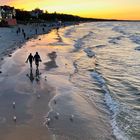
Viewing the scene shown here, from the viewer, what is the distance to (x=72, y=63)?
123 feet

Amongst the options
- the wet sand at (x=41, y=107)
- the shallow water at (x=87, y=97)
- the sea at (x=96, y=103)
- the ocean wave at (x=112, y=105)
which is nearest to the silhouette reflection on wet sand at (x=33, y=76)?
the wet sand at (x=41, y=107)

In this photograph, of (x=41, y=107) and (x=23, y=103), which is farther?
(x=23, y=103)

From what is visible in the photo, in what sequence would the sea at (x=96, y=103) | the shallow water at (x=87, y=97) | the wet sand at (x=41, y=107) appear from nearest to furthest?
the wet sand at (x=41, y=107) < the sea at (x=96, y=103) < the shallow water at (x=87, y=97)

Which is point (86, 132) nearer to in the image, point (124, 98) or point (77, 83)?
point (124, 98)

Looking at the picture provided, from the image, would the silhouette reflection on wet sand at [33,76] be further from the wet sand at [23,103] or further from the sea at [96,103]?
the sea at [96,103]

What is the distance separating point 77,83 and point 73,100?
5.00m

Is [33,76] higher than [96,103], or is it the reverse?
[96,103]

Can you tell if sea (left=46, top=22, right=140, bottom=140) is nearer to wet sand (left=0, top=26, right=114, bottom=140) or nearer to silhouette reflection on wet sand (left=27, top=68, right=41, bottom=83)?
wet sand (left=0, top=26, right=114, bottom=140)

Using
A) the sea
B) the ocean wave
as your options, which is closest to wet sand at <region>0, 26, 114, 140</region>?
the sea

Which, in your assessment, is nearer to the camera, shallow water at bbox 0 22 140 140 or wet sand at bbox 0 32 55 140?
wet sand at bbox 0 32 55 140

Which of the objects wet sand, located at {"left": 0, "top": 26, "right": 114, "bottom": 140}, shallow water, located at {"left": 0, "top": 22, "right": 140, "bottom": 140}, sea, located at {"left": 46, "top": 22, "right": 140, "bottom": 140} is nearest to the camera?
wet sand, located at {"left": 0, "top": 26, "right": 114, "bottom": 140}

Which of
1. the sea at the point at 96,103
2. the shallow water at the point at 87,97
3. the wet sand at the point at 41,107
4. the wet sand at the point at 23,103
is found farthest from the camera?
the shallow water at the point at 87,97

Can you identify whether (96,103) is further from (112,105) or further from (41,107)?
(41,107)

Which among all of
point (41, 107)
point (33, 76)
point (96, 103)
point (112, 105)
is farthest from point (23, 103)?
point (33, 76)
